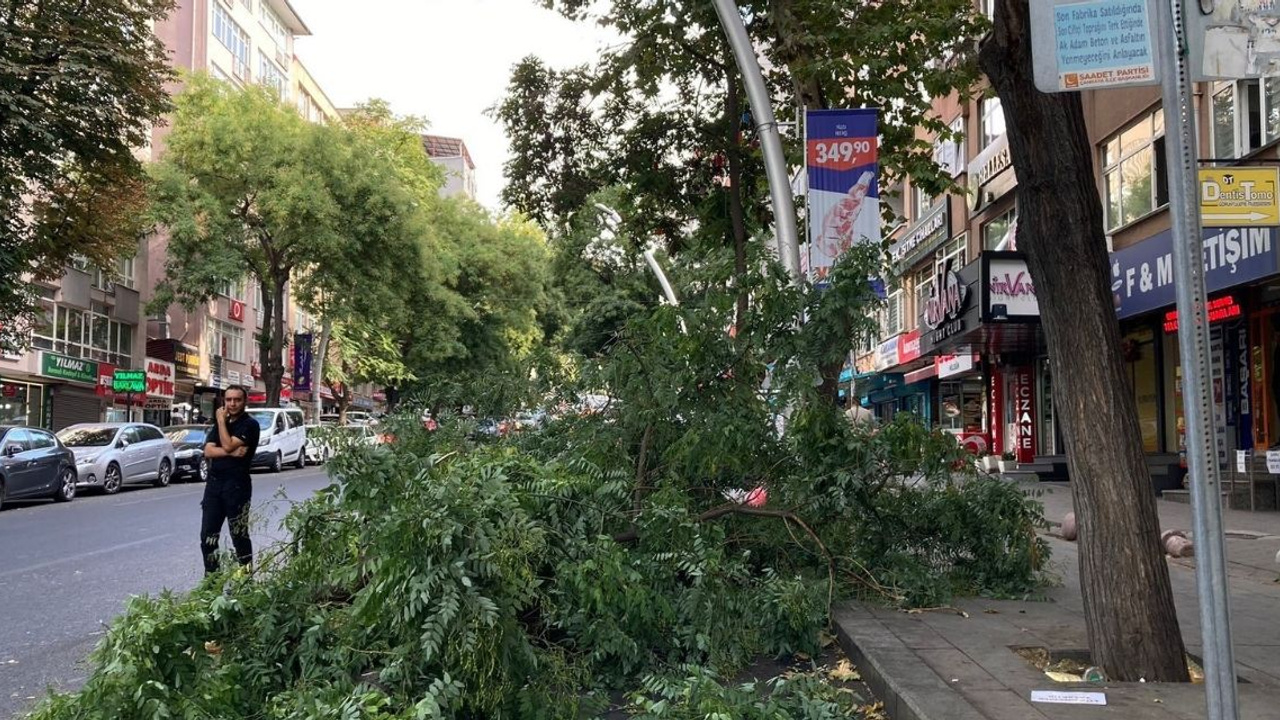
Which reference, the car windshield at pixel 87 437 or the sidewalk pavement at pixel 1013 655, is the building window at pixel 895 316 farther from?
the sidewalk pavement at pixel 1013 655

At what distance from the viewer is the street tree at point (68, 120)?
60.0ft

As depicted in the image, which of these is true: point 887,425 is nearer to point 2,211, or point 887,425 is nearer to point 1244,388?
point 1244,388

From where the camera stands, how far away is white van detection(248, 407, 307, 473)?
30.6 meters

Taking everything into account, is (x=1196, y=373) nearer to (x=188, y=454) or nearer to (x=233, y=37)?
(x=188, y=454)

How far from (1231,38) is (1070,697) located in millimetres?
2968

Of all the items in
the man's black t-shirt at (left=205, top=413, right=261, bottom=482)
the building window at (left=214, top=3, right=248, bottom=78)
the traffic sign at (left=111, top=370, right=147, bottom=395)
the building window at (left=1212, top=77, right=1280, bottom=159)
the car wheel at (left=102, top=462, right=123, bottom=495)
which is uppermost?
the building window at (left=214, top=3, right=248, bottom=78)

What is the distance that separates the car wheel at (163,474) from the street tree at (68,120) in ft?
14.8

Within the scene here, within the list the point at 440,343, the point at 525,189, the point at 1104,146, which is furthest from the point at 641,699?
the point at 440,343

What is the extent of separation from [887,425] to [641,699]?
13.7 ft

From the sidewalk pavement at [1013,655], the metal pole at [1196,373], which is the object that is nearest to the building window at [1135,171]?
the sidewalk pavement at [1013,655]

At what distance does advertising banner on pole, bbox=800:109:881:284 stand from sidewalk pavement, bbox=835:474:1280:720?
378cm

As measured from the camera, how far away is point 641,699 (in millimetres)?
4570

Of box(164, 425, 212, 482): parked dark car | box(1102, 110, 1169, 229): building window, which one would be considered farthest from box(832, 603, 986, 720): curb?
box(164, 425, 212, 482): parked dark car

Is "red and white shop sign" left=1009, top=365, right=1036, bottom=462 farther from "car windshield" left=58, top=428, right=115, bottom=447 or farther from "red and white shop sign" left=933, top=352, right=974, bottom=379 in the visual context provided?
"car windshield" left=58, top=428, right=115, bottom=447
